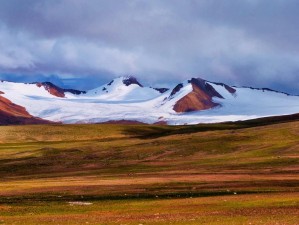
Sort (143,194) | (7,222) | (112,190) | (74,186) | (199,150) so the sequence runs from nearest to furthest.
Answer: (7,222)
(143,194)
(112,190)
(74,186)
(199,150)

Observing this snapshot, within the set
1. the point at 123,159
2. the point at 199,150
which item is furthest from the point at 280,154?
the point at 123,159

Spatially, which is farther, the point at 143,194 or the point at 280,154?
the point at 280,154

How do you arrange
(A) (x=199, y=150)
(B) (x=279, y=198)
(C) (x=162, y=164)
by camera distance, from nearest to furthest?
(B) (x=279, y=198), (C) (x=162, y=164), (A) (x=199, y=150)

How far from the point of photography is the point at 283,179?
81.3 m

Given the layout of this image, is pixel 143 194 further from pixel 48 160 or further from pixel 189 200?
pixel 48 160

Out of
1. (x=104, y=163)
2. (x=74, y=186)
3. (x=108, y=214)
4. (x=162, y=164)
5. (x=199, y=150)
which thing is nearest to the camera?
(x=108, y=214)

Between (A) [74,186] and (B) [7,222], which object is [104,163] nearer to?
(A) [74,186]

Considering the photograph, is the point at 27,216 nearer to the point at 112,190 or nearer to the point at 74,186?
the point at 112,190

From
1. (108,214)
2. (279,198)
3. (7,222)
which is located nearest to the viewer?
(7,222)

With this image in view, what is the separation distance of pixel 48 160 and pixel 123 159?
68.6ft

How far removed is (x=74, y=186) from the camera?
79.8 metres

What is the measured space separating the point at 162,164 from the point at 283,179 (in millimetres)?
55459

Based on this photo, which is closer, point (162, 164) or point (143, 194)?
point (143, 194)

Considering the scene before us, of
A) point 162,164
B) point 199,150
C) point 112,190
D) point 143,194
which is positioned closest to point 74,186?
point 112,190
